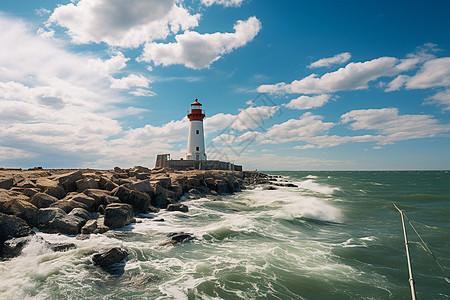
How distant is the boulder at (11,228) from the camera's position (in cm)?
640

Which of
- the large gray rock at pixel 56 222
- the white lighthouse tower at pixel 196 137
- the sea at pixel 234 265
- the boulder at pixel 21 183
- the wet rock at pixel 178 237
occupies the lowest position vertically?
the sea at pixel 234 265

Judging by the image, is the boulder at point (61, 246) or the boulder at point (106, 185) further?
the boulder at point (106, 185)

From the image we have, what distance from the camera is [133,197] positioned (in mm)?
11062

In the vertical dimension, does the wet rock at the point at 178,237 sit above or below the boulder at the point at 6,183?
below

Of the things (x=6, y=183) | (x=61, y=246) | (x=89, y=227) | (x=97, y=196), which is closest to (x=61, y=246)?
(x=61, y=246)

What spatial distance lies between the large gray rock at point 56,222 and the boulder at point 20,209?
0.18m

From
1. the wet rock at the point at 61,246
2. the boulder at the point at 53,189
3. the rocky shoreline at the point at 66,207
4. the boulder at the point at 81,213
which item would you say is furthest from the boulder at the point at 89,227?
the boulder at the point at 53,189

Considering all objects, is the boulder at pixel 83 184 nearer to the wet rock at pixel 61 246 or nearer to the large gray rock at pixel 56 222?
the large gray rock at pixel 56 222

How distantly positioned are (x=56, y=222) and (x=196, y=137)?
29.9m

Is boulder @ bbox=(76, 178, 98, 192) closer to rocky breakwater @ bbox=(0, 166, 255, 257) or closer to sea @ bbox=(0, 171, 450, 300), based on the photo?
rocky breakwater @ bbox=(0, 166, 255, 257)

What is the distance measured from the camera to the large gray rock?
7.50 meters

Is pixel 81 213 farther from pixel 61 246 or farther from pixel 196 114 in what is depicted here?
pixel 196 114

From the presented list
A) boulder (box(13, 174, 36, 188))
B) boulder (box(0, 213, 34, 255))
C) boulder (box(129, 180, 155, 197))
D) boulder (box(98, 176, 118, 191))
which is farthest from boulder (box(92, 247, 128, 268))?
boulder (box(98, 176, 118, 191))

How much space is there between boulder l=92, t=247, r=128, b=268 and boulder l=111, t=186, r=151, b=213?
5.02 m
